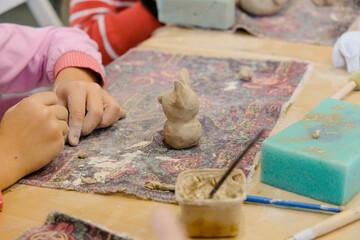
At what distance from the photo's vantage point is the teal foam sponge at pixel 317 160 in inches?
29.3

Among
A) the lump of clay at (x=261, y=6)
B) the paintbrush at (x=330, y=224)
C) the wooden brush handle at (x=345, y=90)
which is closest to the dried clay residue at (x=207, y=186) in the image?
the paintbrush at (x=330, y=224)

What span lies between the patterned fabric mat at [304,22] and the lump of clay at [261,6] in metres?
0.02

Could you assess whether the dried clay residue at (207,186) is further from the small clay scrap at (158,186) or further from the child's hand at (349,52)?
the child's hand at (349,52)

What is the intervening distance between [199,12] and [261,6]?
247mm

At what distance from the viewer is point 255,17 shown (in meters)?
1.80

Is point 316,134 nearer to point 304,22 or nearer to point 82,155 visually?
point 82,155

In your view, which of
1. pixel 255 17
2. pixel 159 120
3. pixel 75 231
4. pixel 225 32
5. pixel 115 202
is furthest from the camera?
pixel 255 17

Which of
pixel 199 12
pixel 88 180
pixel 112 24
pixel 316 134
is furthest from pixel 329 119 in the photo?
pixel 112 24

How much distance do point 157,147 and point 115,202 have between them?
19cm

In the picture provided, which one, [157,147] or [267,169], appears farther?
[157,147]

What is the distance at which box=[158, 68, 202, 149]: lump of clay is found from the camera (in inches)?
35.9

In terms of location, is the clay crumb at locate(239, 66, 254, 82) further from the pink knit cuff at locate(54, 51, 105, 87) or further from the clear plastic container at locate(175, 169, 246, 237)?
the clear plastic container at locate(175, 169, 246, 237)

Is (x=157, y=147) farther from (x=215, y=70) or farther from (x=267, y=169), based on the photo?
(x=215, y=70)

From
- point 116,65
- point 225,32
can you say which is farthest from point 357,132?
point 225,32
